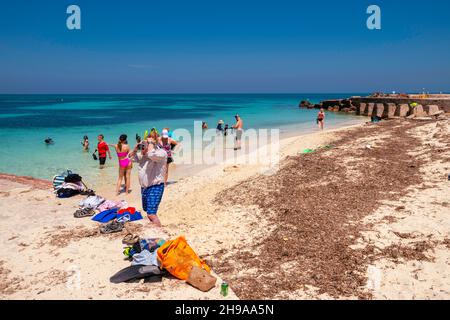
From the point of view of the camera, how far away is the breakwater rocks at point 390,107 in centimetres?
2531

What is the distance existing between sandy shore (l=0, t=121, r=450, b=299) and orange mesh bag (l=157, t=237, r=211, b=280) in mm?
209

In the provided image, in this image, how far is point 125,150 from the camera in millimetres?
9719

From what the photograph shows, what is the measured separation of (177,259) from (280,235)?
2.31 m

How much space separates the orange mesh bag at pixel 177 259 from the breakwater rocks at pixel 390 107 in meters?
20.5

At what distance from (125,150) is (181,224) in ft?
11.4

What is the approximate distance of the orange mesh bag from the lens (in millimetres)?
4785

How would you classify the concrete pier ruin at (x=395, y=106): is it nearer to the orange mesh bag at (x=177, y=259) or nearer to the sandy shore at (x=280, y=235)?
the sandy shore at (x=280, y=235)

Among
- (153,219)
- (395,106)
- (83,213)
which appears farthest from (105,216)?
(395,106)

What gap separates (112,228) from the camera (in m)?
6.66

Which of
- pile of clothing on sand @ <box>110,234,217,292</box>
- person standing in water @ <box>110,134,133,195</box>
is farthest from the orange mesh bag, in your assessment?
person standing in water @ <box>110,134,133,195</box>

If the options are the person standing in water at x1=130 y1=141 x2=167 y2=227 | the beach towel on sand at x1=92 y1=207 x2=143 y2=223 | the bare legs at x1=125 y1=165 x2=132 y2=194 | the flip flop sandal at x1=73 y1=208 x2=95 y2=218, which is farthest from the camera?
the bare legs at x1=125 y1=165 x2=132 y2=194

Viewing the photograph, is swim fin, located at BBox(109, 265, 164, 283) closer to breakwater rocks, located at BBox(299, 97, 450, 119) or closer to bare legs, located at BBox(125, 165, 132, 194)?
bare legs, located at BBox(125, 165, 132, 194)
